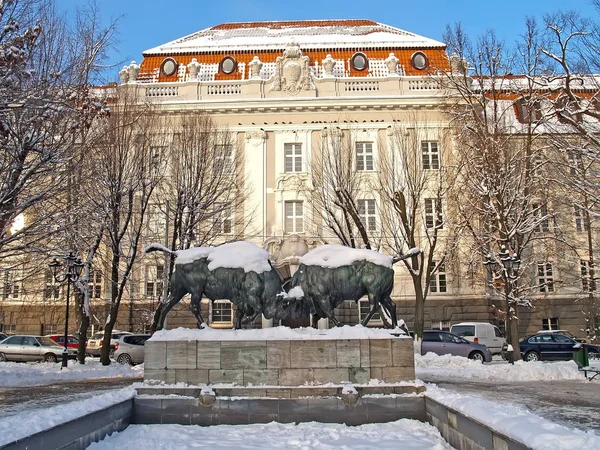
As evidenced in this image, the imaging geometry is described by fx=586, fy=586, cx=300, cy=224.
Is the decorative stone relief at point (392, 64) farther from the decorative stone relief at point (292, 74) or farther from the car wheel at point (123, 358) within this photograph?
the car wheel at point (123, 358)

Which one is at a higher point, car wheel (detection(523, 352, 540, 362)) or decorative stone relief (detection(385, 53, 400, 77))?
decorative stone relief (detection(385, 53, 400, 77))

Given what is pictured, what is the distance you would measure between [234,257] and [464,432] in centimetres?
684

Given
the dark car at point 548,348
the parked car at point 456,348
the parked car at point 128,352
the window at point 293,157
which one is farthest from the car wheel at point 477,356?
the window at point 293,157

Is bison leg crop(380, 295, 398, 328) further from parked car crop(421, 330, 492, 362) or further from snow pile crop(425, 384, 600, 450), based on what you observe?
parked car crop(421, 330, 492, 362)

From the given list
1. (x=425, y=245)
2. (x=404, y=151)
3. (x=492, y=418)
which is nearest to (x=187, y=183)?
(x=404, y=151)

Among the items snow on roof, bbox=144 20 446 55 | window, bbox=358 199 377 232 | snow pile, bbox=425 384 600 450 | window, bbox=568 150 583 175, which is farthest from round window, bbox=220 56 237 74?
snow pile, bbox=425 384 600 450

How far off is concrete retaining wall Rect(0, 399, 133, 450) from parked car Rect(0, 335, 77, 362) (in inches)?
709

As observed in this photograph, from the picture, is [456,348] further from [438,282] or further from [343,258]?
[343,258]

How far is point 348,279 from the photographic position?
13.4 metres

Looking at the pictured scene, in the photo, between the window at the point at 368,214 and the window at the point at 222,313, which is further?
the window at the point at 222,313

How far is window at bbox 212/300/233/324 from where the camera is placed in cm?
3309

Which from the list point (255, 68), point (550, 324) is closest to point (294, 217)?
point (255, 68)

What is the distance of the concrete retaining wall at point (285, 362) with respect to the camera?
11992 millimetres

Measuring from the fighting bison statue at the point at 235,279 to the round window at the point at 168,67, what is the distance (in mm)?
26217
